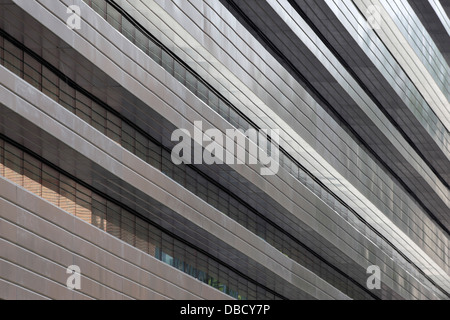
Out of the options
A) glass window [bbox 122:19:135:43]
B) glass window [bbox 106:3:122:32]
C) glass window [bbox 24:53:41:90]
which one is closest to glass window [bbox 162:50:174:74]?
glass window [bbox 122:19:135:43]

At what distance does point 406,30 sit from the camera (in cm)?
5159

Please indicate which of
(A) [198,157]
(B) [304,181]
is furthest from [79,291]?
(B) [304,181]

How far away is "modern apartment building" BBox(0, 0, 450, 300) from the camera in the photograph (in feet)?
86.2

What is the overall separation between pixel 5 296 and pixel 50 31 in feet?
23.2

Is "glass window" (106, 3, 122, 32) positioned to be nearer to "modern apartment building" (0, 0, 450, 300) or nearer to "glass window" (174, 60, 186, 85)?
"modern apartment building" (0, 0, 450, 300)

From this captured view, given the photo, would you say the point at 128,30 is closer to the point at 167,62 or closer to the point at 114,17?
the point at 114,17

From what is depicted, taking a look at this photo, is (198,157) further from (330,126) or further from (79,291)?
(330,126)

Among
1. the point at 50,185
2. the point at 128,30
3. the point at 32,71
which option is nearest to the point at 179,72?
the point at 128,30

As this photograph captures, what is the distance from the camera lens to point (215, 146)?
3416 cm

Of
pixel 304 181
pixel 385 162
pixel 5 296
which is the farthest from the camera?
pixel 385 162

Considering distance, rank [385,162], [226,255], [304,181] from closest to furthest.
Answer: [226,255], [304,181], [385,162]

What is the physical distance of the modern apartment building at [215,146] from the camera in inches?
1034

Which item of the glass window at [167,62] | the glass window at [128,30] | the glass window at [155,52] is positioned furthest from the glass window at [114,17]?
the glass window at [167,62]
